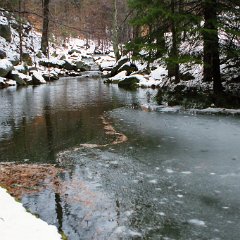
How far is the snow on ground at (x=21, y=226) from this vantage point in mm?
3934

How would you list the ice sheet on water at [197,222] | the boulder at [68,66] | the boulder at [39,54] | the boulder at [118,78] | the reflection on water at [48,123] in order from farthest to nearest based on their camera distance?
the boulder at [68,66] < the boulder at [39,54] < the boulder at [118,78] < the reflection on water at [48,123] < the ice sheet on water at [197,222]

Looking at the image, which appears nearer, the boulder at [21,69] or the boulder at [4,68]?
the boulder at [4,68]

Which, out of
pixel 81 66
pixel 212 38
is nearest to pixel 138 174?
pixel 212 38

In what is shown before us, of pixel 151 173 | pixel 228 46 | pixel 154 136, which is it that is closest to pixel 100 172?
pixel 151 173

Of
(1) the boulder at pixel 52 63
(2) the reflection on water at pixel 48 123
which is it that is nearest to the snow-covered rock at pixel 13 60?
(1) the boulder at pixel 52 63

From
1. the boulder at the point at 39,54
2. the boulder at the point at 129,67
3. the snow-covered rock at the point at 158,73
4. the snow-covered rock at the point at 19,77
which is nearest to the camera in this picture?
the snow-covered rock at the point at 158,73

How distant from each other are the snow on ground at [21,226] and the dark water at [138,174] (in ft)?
0.79

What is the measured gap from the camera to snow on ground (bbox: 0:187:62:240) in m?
3.93

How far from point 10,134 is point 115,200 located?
18.4ft

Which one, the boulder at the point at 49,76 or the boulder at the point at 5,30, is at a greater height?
the boulder at the point at 5,30

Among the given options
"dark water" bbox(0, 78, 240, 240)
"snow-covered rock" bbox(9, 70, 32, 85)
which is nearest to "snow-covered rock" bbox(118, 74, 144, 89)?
"snow-covered rock" bbox(9, 70, 32, 85)

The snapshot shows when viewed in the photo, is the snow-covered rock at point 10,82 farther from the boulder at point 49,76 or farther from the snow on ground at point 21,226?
the snow on ground at point 21,226

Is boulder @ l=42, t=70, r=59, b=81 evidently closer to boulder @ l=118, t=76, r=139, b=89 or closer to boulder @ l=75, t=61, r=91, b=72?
boulder @ l=118, t=76, r=139, b=89

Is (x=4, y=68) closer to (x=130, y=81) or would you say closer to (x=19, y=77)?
(x=19, y=77)
